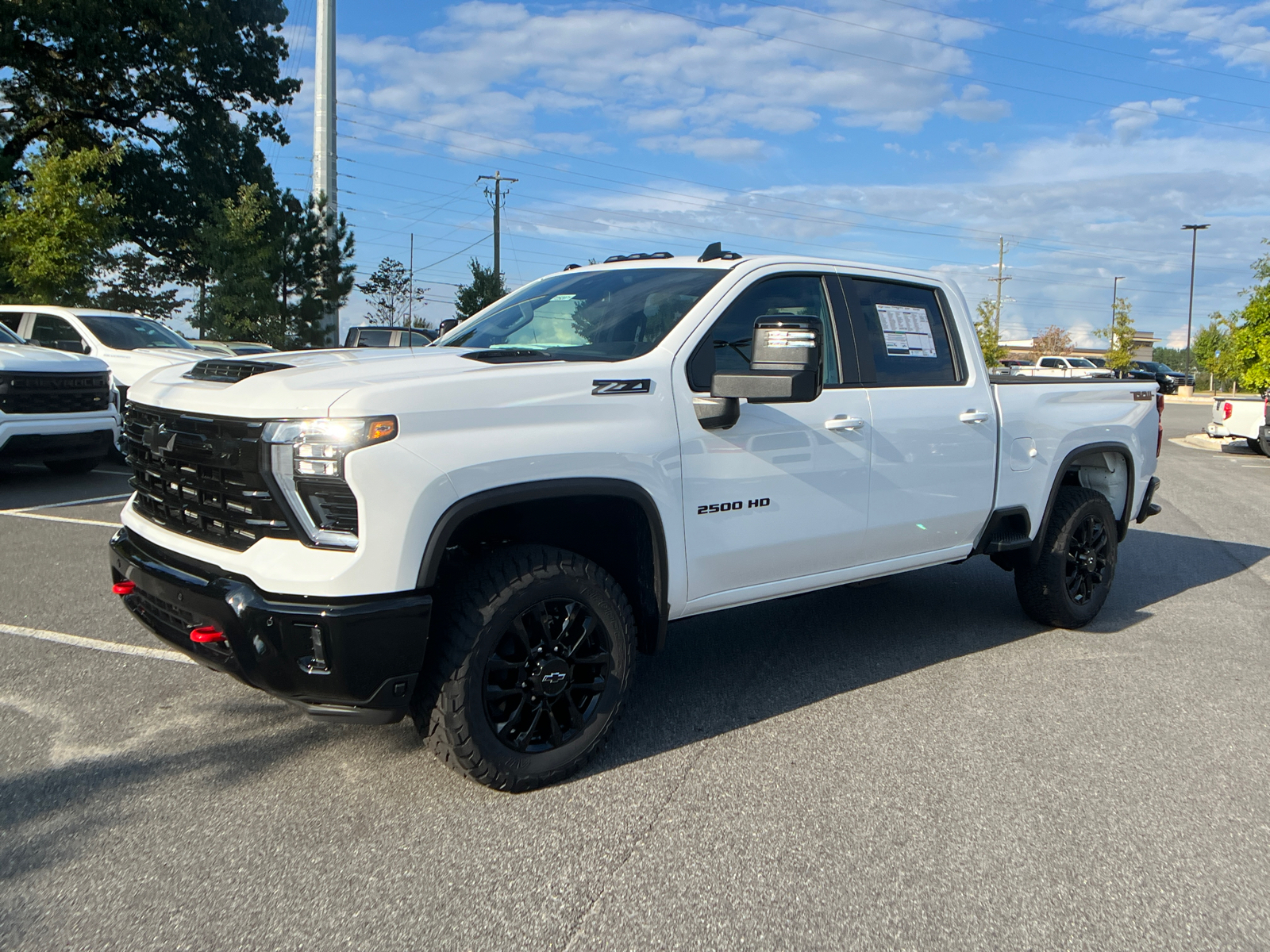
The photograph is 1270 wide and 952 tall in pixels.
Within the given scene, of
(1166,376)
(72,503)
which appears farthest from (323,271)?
(1166,376)

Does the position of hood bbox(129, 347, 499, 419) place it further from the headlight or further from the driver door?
the driver door

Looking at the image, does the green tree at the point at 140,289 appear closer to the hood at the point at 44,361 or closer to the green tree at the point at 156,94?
the green tree at the point at 156,94

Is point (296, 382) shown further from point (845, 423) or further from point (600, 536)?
point (845, 423)

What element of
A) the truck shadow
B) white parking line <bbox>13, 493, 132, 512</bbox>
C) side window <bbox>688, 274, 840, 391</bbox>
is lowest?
the truck shadow

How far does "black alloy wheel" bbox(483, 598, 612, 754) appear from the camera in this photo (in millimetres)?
3379

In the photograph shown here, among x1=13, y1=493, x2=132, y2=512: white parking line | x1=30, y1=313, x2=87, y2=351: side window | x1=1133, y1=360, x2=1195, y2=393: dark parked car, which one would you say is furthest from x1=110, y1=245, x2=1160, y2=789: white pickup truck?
x1=1133, y1=360, x2=1195, y2=393: dark parked car

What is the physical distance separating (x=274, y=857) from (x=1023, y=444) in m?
4.06

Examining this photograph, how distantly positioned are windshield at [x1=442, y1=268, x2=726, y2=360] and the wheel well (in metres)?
0.59

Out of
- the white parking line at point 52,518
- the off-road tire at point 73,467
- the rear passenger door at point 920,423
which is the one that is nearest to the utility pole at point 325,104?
the off-road tire at point 73,467

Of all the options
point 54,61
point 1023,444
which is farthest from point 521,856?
point 54,61

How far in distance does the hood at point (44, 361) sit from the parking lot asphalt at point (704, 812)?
15.8 ft

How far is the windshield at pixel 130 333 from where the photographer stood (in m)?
12.2

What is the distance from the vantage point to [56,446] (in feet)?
31.3

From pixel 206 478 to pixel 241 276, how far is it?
94.4 feet
